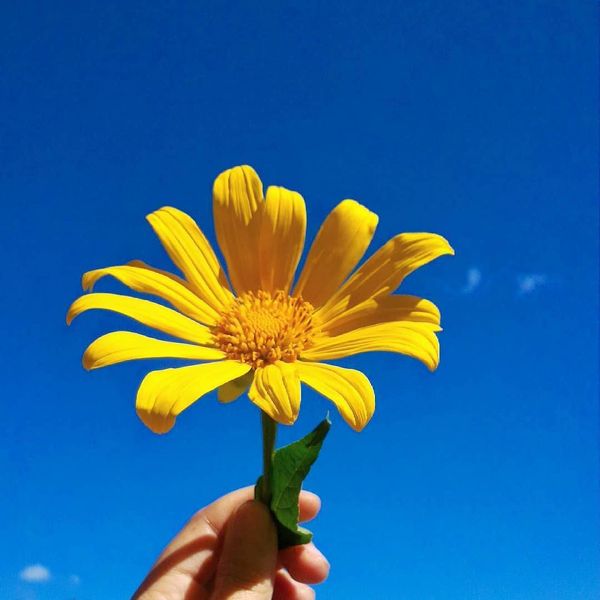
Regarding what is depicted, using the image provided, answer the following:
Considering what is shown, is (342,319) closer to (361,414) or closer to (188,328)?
(188,328)

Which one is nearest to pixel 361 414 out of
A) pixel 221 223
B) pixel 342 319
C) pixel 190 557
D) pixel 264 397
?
pixel 264 397

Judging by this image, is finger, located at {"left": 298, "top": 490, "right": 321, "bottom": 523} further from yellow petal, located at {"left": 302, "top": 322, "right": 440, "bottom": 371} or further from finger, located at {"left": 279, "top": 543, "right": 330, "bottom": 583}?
yellow petal, located at {"left": 302, "top": 322, "right": 440, "bottom": 371}

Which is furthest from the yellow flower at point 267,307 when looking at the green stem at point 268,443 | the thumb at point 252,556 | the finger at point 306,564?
the finger at point 306,564

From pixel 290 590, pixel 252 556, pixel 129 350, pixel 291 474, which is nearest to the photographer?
pixel 129 350

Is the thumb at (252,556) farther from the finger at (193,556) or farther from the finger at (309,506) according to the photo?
the finger at (309,506)

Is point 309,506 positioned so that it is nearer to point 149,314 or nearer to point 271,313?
point 271,313

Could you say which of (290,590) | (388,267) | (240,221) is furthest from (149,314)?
(290,590)
